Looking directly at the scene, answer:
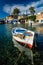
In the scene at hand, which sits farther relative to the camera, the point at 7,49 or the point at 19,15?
the point at 19,15

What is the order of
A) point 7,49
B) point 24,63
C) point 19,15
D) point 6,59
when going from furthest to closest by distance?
point 19,15, point 7,49, point 6,59, point 24,63

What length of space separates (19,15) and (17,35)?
41 centimetres

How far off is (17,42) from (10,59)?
Answer: 1246mm

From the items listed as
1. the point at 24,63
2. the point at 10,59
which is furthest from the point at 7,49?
the point at 24,63

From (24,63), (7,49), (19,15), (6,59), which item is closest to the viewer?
(24,63)

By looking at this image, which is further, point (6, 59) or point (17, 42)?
point (17, 42)

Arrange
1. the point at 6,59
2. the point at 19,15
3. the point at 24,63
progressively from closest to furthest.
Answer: the point at 24,63 → the point at 6,59 → the point at 19,15

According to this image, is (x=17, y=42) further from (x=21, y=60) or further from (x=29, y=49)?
(x=21, y=60)

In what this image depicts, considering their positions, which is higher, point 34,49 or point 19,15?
point 19,15

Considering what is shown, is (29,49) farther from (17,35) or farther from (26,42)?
(17,35)

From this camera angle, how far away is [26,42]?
3.90 m

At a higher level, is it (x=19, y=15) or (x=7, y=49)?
(x=19, y=15)

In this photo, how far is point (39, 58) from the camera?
308 cm

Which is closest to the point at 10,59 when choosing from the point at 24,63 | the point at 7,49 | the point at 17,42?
the point at 24,63
